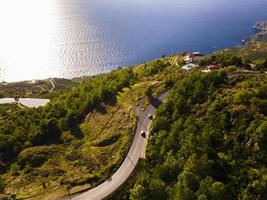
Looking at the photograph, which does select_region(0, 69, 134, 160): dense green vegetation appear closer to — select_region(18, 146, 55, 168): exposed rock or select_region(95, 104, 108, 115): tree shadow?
select_region(95, 104, 108, 115): tree shadow

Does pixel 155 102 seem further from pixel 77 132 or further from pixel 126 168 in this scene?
pixel 126 168

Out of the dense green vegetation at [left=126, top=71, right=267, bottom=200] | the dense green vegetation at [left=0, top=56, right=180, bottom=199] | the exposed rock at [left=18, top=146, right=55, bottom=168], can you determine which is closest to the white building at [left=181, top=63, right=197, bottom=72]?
the dense green vegetation at [left=0, top=56, right=180, bottom=199]

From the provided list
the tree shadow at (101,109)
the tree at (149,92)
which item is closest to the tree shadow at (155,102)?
the tree at (149,92)

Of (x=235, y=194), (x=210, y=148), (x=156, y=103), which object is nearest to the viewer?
(x=235, y=194)

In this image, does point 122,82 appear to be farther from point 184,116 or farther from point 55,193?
point 55,193

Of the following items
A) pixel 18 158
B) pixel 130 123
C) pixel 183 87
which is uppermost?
pixel 183 87

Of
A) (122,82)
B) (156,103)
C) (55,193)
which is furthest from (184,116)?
(122,82)

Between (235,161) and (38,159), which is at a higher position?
(235,161)

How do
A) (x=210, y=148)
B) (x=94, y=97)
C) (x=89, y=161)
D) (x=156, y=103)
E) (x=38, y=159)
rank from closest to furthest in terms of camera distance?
(x=210, y=148) → (x=89, y=161) → (x=38, y=159) → (x=156, y=103) → (x=94, y=97)
